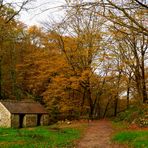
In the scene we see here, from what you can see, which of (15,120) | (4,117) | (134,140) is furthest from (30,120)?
(134,140)

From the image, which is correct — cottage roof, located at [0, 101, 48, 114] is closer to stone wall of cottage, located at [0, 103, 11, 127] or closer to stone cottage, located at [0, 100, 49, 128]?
stone cottage, located at [0, 100, 49, 128]

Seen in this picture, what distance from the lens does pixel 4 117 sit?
40344 millimetres

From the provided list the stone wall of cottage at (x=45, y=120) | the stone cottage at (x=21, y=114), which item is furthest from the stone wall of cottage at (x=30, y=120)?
the stone wall of cottage at (x=45, y=120)

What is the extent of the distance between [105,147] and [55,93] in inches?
1182

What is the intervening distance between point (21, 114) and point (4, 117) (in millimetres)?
2455

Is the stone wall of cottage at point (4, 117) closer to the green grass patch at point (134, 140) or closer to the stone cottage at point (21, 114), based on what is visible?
the stone cottage at point (21, 114)

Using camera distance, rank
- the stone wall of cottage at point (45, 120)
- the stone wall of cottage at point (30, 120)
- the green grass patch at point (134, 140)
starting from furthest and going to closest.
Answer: the stone wall of cottage at point (45, 120) < the stone wall of cottage at point (30, 120) < the green grass patch at point (134, 140)

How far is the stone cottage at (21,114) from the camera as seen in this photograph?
1586 inches

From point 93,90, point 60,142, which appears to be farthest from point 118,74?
point 60,142

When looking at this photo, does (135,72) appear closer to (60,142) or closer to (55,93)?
(55,93)

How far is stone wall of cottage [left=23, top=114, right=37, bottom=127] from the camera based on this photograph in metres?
42.4

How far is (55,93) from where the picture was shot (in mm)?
47281

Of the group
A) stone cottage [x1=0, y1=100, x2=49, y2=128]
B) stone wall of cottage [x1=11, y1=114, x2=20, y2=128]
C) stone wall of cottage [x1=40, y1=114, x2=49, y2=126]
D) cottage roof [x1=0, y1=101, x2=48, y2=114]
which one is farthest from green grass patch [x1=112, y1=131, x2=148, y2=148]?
stone wall of cottage [x1=40, y1=114, x2=49, y2=126]

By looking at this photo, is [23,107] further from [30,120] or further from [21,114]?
[30,120]
